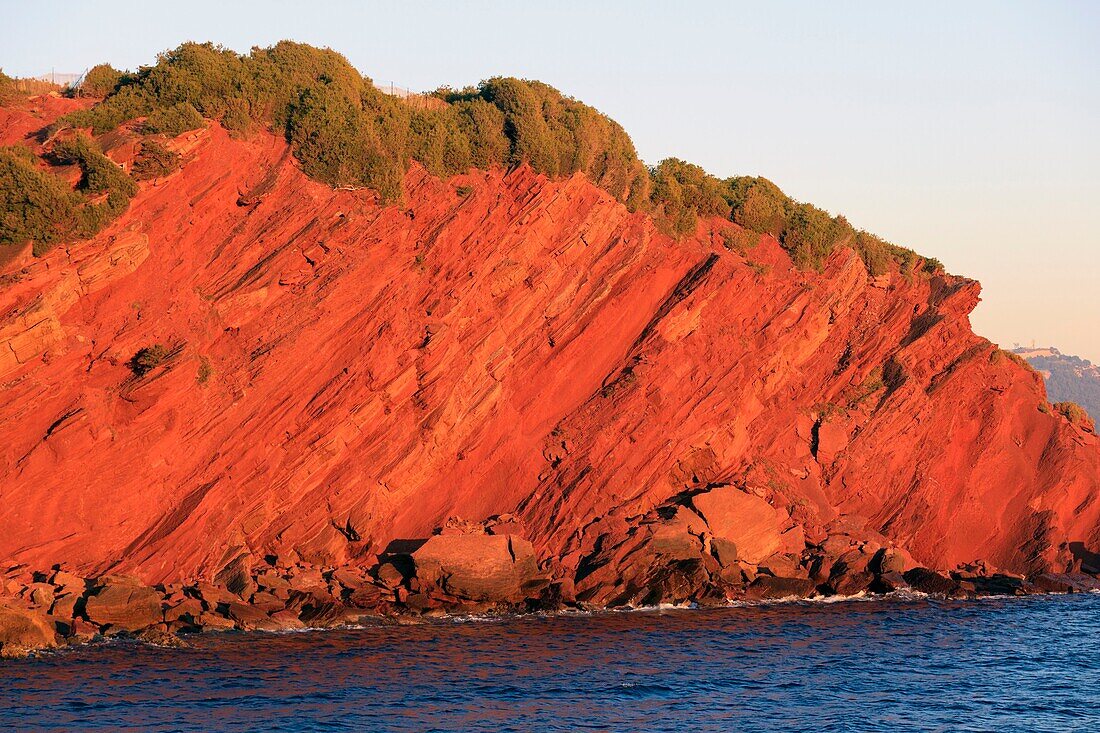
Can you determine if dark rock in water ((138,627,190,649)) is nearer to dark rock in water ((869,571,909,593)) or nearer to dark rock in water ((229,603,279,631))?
dark rock in water ((229,603,279,631))

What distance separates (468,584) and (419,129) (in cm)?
1880

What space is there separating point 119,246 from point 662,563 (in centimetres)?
2139

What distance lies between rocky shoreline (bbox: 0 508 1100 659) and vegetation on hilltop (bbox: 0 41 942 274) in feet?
46.8

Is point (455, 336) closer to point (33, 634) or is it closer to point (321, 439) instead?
point (321, 439)

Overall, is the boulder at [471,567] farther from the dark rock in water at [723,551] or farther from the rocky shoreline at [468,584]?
the dark rock in water at [723,551]

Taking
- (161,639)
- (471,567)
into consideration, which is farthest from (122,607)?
(471,567)

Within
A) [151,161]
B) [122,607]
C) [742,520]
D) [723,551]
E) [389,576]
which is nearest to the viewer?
[122,607]

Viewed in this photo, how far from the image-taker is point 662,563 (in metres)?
42.6

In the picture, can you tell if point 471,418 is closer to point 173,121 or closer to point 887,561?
point 173,121

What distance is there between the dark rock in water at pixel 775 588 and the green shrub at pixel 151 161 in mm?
25407

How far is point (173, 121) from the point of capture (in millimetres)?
42219

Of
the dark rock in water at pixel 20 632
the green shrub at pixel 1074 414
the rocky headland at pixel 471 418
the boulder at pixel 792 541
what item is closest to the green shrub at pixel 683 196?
the rocky headland at pixel 471 418

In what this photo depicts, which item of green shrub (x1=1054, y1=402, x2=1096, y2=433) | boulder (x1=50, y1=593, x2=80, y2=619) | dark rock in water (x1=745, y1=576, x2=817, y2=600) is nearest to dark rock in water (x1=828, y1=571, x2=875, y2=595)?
dark rock in water (x1=745, y1=576, x2=817, y2=600)

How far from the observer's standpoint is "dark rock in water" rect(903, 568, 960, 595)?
4644 cm
